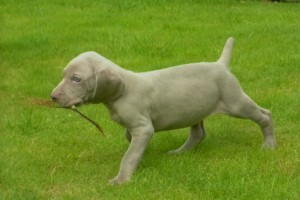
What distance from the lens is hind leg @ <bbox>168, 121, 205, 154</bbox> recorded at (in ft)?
19.9

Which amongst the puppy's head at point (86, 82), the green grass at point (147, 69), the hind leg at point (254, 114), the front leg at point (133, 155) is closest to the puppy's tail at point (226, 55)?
the hind leg at point (254, 114)

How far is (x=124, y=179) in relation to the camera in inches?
205

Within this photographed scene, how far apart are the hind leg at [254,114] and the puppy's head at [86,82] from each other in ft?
3.74

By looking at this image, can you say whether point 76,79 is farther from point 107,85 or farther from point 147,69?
point 147,69

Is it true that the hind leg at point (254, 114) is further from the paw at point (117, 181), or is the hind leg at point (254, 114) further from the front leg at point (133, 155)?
the paw at point (117, 181)

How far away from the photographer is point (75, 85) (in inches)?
203

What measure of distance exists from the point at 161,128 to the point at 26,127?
1732 mm

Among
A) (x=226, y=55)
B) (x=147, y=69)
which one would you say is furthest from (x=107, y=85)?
(x=147, y=69)

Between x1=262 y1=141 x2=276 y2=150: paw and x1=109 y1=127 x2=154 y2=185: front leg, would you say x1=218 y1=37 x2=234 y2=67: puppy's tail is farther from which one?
x1=109 y1=127 x2=154 y2=185: front leg

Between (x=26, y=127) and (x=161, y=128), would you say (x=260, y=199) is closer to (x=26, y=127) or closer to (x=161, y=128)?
(x=161, y=128)

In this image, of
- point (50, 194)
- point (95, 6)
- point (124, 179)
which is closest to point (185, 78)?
point (124, 179)

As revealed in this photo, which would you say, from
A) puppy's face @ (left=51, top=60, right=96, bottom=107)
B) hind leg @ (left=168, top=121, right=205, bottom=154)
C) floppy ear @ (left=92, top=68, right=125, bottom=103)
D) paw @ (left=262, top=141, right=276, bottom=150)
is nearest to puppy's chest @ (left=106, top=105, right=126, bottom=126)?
floppy ear @ (left=92, top=68, right=125, bottom=103)

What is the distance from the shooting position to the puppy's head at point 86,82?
5.14 metres

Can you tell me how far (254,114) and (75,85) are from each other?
167 cm
